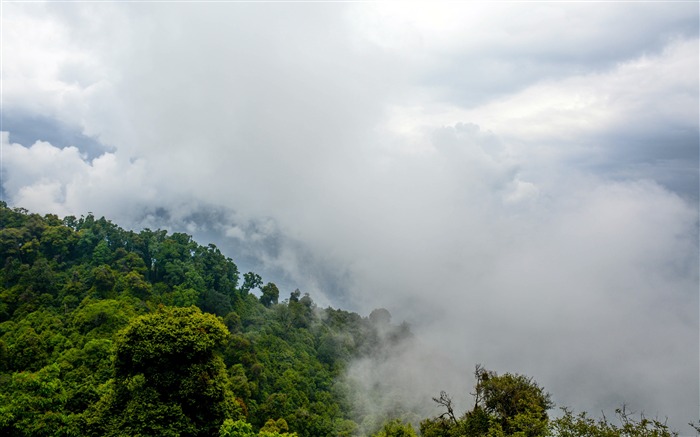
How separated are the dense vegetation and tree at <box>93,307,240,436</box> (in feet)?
0.25

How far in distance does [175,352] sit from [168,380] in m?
1.74

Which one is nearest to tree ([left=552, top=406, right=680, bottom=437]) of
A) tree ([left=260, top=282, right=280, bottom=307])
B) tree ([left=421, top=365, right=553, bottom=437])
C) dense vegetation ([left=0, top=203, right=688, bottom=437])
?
dense vegetation ([left=0, top=203, right=688, bottom=437])

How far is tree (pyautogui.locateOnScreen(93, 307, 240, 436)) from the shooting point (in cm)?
2714

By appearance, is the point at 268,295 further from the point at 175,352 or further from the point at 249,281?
the point at 175,352

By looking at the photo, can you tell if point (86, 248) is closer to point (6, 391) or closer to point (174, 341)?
point (6, 391)

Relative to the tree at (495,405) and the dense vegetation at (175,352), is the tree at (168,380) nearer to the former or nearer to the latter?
the dense vegetation at (175,352)

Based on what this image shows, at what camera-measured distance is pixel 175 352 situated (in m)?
27.9

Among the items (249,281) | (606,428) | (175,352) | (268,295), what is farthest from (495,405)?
(268,295)

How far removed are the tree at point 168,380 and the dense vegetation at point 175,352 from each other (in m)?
0.08

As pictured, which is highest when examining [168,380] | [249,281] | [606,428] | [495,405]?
[249,281]

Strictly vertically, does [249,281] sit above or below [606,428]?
above

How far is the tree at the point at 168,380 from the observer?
27.1 m

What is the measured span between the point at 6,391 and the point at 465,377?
77778 millimetres

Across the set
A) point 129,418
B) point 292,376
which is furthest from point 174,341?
point 292,376
